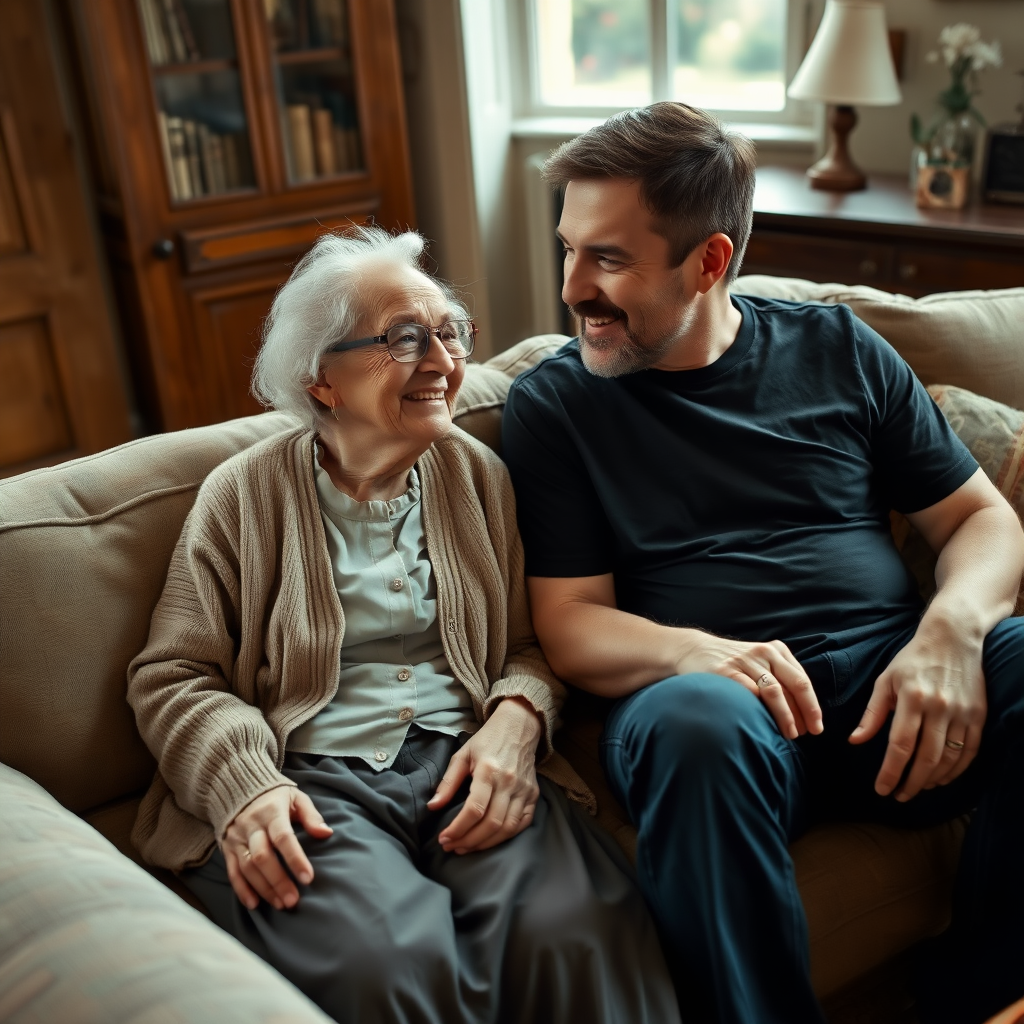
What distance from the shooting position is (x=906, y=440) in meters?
1.58

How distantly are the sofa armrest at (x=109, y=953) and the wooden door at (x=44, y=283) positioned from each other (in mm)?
2586

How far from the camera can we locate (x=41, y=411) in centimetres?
345

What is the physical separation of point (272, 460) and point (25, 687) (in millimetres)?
408

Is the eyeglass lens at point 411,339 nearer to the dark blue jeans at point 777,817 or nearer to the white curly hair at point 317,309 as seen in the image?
the white curly hair at point 317,309

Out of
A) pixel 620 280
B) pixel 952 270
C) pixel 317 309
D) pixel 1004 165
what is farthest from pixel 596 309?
pixel 1004 165

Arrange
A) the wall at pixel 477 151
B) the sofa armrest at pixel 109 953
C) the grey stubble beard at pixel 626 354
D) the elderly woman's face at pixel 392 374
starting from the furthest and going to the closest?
the wall at pixel 477 151 < the grey stubble beard at pixel 626 354 < the elderly woman's face at pixel 392 374 < the sofa armrest at pixel 109 953

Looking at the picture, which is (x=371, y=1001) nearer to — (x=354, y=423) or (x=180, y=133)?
(x=354, y=423)

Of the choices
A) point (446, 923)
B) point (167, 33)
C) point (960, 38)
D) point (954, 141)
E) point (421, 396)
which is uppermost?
point (167, 33)

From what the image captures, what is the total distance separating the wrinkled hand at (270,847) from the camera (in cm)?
119

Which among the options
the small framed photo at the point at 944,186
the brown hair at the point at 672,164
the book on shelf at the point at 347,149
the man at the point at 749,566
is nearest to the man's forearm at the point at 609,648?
the man at the point at 749,566

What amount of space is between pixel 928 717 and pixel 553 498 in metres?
0.54

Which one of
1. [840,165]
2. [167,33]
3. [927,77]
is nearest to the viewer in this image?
[840,165]

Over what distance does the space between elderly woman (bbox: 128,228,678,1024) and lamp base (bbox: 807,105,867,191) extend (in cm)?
176

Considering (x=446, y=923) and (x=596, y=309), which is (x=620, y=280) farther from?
(x=446, y=923)
